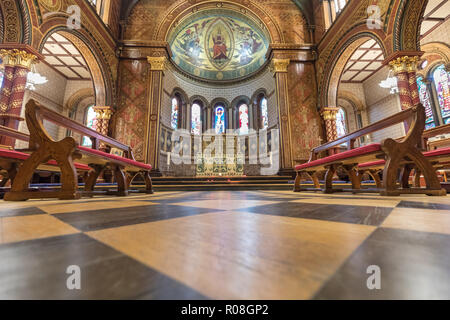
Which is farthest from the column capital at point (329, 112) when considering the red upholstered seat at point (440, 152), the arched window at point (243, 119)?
the red upholstered seat at point (440, 152)

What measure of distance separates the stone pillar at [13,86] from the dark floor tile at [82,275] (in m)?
4.60

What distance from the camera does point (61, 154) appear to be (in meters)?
1.51

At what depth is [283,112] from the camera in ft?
20.8

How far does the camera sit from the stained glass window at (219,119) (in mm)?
10462

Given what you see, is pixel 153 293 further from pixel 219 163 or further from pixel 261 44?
pixel 261 44

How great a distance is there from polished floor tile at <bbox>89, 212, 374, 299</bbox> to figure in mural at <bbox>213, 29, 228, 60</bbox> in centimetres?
1119

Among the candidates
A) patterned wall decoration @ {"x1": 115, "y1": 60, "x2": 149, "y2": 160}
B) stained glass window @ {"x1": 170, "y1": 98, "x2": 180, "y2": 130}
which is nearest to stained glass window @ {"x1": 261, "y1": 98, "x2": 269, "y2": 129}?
stained glass window @ {"x1": 170, "y1": 98, "x2": 180, "y2": 130}

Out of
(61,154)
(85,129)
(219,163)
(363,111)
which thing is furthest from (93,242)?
(363,111)

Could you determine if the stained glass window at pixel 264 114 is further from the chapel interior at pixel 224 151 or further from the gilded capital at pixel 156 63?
the gilded capital at pixel 156 63

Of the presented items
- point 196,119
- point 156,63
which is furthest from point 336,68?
point 196,119

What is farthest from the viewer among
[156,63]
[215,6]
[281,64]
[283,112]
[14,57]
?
[215,6]

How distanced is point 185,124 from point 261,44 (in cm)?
504

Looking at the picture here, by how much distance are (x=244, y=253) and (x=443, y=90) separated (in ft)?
31.3

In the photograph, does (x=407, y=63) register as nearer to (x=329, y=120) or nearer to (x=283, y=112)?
(x=329, y=120)
